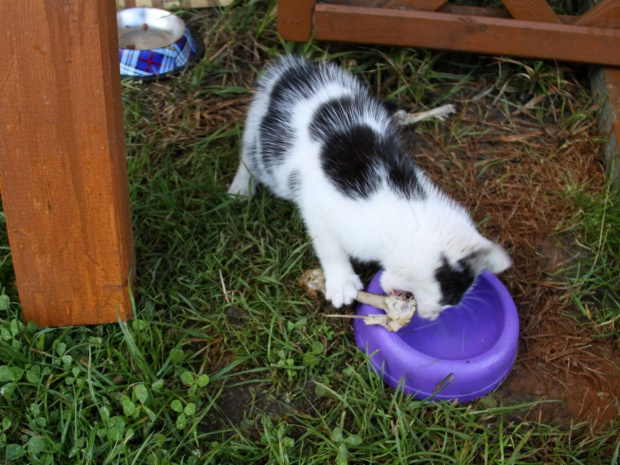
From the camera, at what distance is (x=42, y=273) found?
2.53 m

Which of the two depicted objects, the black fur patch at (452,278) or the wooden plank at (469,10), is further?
the wooden plank at (469,10)

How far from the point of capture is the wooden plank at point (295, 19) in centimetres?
361

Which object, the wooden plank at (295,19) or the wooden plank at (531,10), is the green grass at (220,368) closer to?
the wooden plank at (295,19)

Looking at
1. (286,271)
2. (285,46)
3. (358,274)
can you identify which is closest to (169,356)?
(286,271)

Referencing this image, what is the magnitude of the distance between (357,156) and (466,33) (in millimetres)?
1376

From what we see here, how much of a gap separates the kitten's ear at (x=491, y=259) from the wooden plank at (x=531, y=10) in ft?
5.78

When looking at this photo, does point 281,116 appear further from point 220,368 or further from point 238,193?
point 220,368

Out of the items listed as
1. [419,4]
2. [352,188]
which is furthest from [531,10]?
[352,188]

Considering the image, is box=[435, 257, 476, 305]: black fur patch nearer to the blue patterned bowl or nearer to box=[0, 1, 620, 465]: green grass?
box=[0, 1, 620, 465]: green grass

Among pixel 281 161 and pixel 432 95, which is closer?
pixel 281 161

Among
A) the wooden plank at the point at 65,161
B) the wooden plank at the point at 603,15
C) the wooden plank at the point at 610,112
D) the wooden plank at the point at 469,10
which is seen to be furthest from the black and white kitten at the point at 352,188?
the wooden plank at the point at 603,15

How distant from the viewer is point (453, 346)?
9.40 feet

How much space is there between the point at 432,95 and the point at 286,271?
1538 mm

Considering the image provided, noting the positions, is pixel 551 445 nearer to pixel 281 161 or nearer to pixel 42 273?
pixel 281 161
